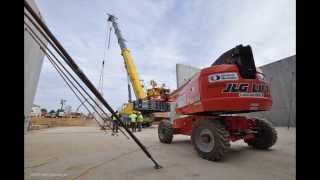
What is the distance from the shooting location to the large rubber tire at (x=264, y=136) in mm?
6613

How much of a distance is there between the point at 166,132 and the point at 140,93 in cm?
1517

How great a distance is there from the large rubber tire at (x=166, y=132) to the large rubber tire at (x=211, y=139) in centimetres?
276

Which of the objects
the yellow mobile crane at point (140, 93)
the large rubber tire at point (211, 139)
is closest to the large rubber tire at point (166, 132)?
the large rubber tire at point (211, 139)

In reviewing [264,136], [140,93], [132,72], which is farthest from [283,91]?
[132,72]

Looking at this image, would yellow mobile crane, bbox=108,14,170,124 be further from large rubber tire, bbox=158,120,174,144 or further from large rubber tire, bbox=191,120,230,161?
large rubber tire, bbox=191,120,230,161

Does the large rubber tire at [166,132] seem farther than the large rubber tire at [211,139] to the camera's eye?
Yes

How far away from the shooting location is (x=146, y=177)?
166 inches

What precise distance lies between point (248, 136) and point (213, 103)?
59.4 inches

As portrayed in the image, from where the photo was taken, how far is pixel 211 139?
18.2 feet

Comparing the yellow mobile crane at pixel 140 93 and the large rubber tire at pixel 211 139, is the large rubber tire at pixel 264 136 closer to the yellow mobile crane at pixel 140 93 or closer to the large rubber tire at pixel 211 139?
the large rubber tire at pixel 211 139

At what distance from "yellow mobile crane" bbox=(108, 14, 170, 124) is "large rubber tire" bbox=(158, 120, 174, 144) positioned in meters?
11.5

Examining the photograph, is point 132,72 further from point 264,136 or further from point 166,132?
point 264,136

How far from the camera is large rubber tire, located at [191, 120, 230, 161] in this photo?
5.23m
